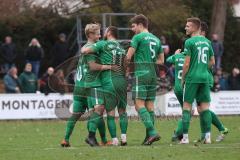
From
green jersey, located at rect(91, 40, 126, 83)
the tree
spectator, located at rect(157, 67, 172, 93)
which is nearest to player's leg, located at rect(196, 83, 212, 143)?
green jersey, located at rect(91, 40, 126, 83)

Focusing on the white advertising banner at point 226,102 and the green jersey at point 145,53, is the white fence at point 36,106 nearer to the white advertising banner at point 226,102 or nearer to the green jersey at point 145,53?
the white advertising banner at point 226,102

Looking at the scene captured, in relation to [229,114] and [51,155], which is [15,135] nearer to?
[51,155]

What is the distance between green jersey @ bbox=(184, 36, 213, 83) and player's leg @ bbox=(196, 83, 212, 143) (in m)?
0.25

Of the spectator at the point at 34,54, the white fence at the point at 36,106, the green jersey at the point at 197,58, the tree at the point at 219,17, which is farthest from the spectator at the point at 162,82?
the tree at the point at 219,17

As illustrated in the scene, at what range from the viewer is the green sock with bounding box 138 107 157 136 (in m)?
16.6

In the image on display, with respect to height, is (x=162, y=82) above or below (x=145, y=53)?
below

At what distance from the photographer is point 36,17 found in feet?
120

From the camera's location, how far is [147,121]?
16672 mm

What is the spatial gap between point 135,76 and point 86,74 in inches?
39.5

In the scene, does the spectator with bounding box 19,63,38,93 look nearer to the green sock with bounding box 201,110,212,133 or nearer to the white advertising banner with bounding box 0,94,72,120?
the white advertising banner with bounding box 0,94,72,120

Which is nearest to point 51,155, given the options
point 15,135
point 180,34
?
point 15,135

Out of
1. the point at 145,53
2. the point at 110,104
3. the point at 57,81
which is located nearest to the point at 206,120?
the point at 145,53

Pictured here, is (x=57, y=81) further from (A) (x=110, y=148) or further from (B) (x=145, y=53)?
(A) (x=110, y=148)

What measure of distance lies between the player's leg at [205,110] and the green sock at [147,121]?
3.07ft
